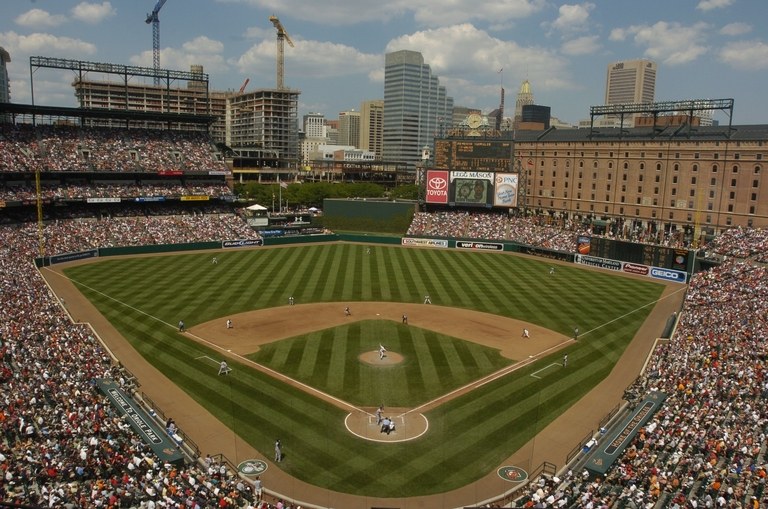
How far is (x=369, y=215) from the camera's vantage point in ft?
296

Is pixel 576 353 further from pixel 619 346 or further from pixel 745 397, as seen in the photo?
pixel 745 397

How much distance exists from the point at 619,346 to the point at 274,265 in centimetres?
3756

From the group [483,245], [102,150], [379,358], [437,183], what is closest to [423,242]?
[483,245]

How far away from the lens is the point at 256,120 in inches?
7333

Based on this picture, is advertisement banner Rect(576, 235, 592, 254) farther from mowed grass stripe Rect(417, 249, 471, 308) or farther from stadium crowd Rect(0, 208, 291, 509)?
stadium crowd Rect(0, 208, 291, 509)

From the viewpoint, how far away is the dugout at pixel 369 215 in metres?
89.1

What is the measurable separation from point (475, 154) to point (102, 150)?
5078cm

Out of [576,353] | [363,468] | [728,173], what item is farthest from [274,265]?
[728,173]

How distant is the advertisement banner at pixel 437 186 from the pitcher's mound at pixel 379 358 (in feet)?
172

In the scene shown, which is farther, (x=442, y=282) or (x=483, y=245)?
(x=483, y=245)

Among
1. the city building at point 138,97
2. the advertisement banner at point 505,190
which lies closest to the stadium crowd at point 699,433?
the advertisement banner at point 505,190

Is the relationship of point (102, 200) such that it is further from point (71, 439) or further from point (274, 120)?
point (274, 120)

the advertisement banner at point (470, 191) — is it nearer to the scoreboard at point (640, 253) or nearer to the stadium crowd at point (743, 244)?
the scoreboard at point (640, 253)

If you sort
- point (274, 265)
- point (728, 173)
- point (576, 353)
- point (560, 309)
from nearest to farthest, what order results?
1. point (576, 353)
2. point (560, 309)
3. point (274, 265)
4. point (728, 173)
